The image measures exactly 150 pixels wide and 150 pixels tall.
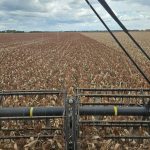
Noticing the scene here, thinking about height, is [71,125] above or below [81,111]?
below

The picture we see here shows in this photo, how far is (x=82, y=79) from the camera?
48.5 feet

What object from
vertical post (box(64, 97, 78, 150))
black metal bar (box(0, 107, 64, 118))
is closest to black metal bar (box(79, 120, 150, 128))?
vertical post (box(64, 97, 78, 150))

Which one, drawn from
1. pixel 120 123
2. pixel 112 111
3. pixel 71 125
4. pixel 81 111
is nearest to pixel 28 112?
pixel 71 125

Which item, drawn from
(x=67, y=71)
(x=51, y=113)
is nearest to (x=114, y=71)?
(x=67, y=71)

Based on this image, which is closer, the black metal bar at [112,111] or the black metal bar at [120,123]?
the black metal bar at [112,111]

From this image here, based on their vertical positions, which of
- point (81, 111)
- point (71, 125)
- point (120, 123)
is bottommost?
point (120, 123)

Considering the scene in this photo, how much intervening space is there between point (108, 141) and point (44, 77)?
9.25 meters

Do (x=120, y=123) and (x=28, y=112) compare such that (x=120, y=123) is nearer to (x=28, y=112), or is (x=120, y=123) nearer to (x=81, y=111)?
(x=81, y=111)

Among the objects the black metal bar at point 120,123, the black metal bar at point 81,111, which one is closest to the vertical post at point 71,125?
the black metal bar at point 81,111

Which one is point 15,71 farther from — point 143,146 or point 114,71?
point 143,146

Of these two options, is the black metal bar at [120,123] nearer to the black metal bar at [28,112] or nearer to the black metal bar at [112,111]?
the black metal bar at [112,111]

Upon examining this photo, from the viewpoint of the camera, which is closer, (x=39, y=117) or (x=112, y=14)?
(x=112, y=14)

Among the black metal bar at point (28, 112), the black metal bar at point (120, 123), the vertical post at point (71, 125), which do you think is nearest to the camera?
the vertical post at point (71, 125)

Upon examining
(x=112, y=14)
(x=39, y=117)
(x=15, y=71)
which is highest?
(x=112, y=14)
